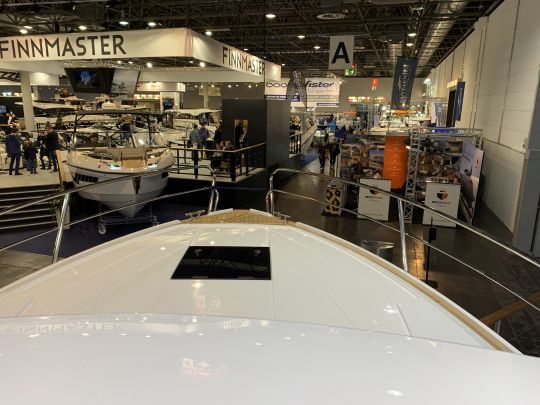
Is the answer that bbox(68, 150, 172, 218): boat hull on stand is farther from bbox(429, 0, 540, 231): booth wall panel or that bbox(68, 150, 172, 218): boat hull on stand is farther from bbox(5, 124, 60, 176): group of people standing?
bbox(429, 0, 540, 231): booth wall panel

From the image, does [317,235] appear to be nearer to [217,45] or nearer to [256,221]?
[256,221]

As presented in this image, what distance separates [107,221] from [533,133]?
7.84 metres

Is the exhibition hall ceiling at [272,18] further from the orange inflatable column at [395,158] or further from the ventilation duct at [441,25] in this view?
the orange inflatable column at [395,158]

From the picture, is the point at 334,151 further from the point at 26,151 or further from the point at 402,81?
the point at 26,151

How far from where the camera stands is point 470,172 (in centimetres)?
857

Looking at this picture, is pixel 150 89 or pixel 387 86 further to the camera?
pixel 387 86

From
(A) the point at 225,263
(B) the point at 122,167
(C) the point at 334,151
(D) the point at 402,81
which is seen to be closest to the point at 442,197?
(C) the point at 334,151

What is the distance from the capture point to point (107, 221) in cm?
795

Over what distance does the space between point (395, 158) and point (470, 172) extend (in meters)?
1.62

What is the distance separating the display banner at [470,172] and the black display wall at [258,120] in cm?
515

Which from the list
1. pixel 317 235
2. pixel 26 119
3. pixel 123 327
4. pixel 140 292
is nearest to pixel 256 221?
pixel 317 235

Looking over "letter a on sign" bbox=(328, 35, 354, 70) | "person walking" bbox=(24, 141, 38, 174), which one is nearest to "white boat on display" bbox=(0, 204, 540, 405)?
"person walking" bbox=(24, 141, 38, 174)

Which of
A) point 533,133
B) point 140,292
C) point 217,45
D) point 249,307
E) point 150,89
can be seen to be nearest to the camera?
point 249,307

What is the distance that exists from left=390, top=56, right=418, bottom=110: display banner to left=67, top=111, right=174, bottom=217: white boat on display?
1013 cm
